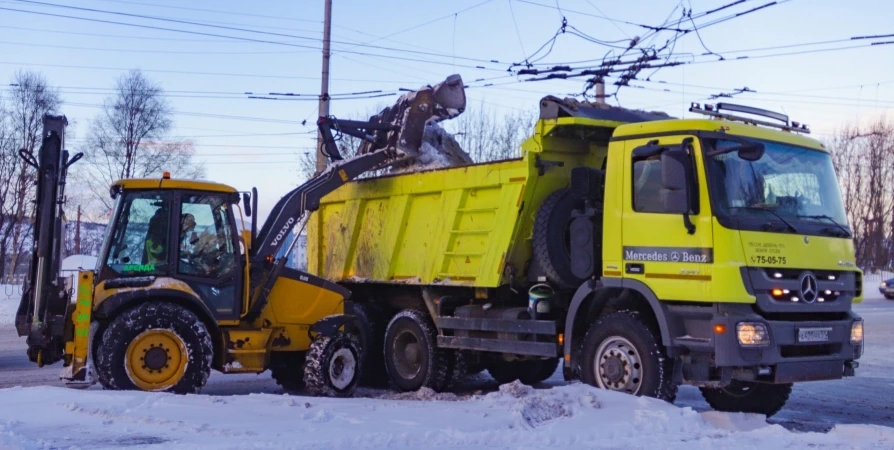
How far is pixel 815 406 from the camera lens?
35.3ft

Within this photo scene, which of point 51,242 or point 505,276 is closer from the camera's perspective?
point 51,242

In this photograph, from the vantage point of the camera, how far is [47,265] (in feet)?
32.0

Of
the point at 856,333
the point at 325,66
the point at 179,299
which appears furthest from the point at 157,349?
the point at 325,66

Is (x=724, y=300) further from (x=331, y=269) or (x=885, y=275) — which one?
(x=885, y=275)

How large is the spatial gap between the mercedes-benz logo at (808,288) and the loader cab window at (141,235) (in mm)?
6579

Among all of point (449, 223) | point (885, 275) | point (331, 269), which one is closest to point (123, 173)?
point (331, 269)

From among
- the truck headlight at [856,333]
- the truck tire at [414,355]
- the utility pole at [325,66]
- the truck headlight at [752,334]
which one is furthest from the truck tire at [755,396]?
the utility pole at [325,66]

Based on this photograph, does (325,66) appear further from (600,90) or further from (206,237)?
(206,237)

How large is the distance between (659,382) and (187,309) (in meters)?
5.04

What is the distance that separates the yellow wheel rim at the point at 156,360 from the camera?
9.52 m

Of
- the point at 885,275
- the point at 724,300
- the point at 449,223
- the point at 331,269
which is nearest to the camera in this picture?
the point at 724,300

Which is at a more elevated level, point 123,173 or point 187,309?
point 123,173

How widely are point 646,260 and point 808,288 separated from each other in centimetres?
150

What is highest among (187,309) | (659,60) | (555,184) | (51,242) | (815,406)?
(659,60)
